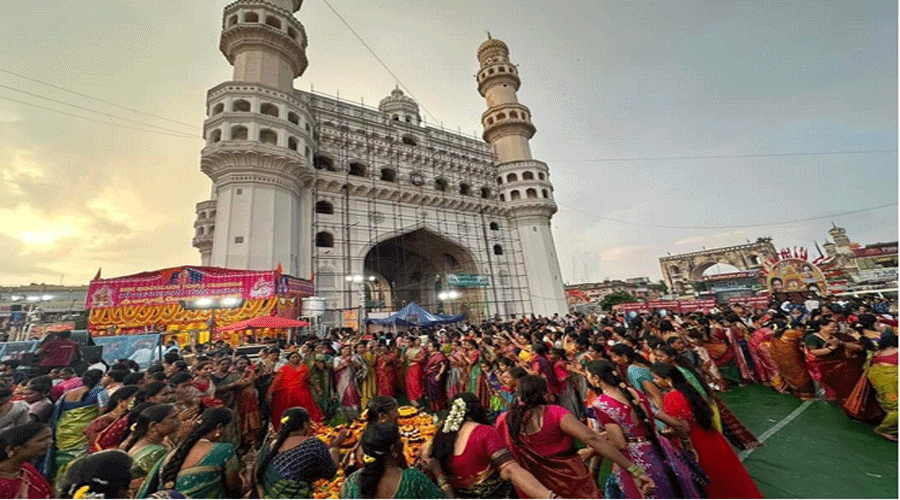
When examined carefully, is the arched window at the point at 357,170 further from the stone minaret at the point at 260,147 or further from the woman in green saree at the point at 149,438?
the woman in green saree at the point at 149,438

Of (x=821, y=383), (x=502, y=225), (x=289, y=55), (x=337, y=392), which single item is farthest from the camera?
(x=502, y=225)

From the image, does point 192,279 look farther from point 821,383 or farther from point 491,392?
point 821,383

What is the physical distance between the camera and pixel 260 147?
51.2 feet

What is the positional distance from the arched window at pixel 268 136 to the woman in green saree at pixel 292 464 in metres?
17.6

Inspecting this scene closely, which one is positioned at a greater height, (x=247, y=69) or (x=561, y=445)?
(x=247, y=69)

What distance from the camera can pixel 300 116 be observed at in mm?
18516

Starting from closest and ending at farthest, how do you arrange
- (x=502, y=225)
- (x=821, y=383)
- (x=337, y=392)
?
(x=821, y=383) < (x=337, y=392) < (x=502, y=225)

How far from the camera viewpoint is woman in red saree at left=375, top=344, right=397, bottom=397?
7055 mm

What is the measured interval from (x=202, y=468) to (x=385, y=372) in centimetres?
538

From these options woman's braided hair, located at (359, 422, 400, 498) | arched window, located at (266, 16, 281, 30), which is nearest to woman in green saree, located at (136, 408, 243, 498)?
woman's braided hair, located at (359, 422, 400, 498)

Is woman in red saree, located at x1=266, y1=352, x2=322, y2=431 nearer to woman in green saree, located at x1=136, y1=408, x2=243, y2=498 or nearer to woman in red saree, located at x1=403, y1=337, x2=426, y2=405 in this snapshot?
woman in red saree, located at x1=403, y1=337, x2=426, y2=405

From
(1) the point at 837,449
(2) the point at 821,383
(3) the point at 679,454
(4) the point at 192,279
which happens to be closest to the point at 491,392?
(3) the point at 679,454

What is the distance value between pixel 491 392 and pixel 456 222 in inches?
736

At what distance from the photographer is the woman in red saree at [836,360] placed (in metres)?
4.51
